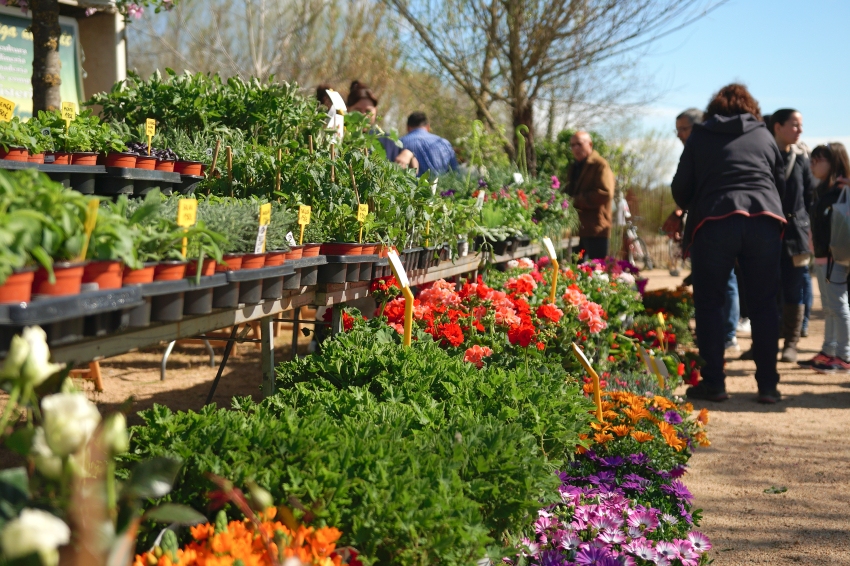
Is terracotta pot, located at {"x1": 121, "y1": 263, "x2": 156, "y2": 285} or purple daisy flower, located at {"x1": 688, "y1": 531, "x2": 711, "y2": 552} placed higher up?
terracotta pot, located at {"x1": 121, "y1": 263, "x2": 156, "y2": 285}

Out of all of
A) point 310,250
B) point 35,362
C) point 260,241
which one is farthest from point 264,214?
point 35,362

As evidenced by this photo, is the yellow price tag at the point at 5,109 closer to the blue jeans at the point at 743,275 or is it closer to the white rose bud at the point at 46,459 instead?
the white rose bud at the point at 46,459

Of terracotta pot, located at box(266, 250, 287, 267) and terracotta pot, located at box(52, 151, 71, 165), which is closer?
terracotta pot, located at box(266, 250, 287, 267)

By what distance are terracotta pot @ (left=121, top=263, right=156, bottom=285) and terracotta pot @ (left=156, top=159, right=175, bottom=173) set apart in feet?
5.14

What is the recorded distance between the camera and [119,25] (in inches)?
260

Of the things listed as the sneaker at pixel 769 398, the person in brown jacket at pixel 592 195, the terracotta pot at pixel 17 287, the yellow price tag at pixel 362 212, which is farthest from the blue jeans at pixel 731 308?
the terracotta pot at pixel 17 287

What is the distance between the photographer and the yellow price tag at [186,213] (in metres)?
1.84

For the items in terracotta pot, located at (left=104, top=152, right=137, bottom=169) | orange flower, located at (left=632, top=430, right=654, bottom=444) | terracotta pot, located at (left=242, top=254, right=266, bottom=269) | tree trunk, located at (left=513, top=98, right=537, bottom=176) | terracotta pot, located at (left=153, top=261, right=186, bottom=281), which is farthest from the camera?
tree trunk, located at (left=513, top=98, right=537, bottom=176)

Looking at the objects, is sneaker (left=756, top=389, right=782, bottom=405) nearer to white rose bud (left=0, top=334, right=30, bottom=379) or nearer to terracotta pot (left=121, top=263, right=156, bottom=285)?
terracotta pot (left=121, top=263, right=156, bottom=285)

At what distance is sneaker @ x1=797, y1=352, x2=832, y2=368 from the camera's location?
20.2ft

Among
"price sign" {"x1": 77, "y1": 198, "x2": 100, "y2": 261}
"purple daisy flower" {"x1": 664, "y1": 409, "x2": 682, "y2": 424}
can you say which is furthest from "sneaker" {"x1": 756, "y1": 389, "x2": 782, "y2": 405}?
"price sign" {"x1": 77, "y1": 198, "x2": 100, "y2": 261}

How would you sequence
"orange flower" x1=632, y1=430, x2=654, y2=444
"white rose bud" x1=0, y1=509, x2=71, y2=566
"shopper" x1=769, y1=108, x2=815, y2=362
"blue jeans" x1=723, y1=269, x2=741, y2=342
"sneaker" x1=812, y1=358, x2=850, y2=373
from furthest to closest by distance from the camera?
"blue jeans" x1=723, y1=269, x2=741, y2=342 < "sneaker" x1=812, y1=358, x2=850, y2=373 < "shopper" x1=769, y1=108, x2=815, y2=362 < "orange flower" x1=632, y1=430, x2=654, y2=444 < "white rose bud" x1=0, y1=509, x2=71, y2=566

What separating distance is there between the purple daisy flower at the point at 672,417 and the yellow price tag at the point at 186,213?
7.30 ft

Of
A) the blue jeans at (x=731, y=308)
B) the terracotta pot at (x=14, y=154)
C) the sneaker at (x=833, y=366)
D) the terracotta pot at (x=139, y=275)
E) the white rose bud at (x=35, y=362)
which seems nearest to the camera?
the white rose bud at (x=35, y=362)
